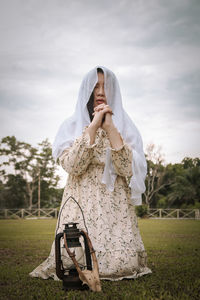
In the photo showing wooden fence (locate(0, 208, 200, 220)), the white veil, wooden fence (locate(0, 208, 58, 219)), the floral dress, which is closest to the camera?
the floral dress

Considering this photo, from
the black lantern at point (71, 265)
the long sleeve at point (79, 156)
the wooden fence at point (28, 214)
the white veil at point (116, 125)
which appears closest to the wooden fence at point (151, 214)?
the wooden fence at point (28, 214)

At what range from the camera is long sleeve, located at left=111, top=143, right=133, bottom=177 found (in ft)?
9.27

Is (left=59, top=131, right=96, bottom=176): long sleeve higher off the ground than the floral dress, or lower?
higher

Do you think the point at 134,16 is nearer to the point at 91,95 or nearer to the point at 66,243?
the point at 91,95

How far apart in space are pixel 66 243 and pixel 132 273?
968 mm

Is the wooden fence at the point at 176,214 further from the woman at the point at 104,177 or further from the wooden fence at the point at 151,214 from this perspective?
the woman at the point at 104,177

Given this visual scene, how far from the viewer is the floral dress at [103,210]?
270cm

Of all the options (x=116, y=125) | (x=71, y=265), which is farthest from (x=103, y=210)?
(x=116, y=125)

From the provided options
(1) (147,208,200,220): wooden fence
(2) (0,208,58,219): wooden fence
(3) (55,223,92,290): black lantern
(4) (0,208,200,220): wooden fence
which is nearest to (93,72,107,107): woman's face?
(3) (55,223,92,290): black lantern

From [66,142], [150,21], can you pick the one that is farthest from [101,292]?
[150,21]

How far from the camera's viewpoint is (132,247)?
9.16 feet

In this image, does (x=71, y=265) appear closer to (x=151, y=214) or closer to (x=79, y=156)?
(x=79, y=156)

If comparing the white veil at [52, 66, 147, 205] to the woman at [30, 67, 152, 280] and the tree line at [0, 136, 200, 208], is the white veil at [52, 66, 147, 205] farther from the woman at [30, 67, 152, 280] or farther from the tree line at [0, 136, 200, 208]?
the tree line at [0, 136, 200, 208]

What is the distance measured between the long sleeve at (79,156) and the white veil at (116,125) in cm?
21
